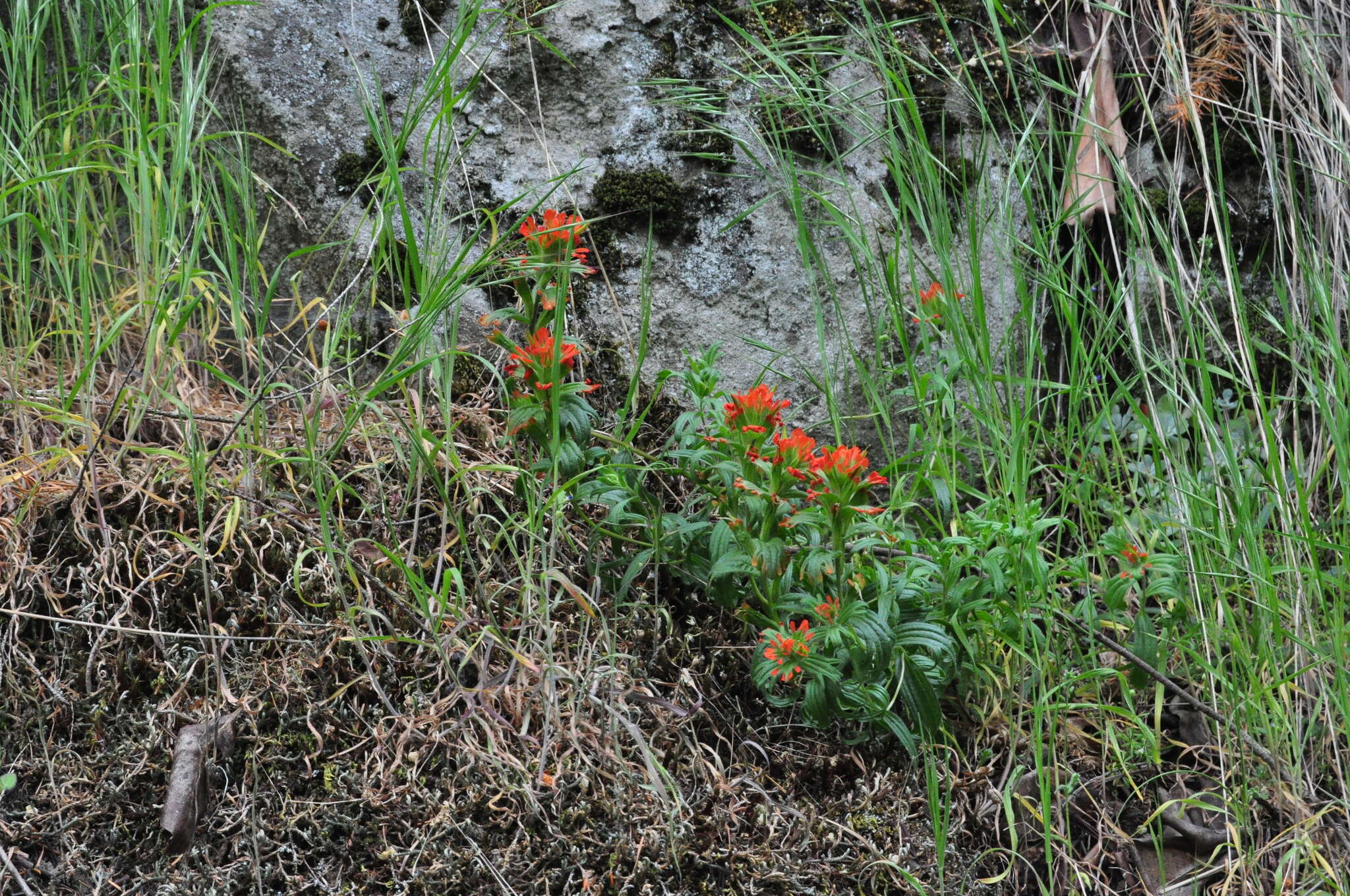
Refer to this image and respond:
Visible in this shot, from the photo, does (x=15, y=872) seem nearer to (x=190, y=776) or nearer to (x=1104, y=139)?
(x=190, y=776)

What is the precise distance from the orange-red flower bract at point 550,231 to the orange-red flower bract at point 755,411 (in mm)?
376

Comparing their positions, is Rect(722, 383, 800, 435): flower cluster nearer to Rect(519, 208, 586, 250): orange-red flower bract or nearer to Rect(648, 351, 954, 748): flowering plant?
Rect(648, 351, 954, 748): flowering plant

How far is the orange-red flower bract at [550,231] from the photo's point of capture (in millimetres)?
1720

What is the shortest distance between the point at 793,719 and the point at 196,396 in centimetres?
120

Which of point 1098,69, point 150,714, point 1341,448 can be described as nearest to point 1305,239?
point 1098,69

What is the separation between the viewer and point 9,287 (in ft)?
6.53

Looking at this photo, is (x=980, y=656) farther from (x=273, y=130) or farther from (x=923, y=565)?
(x=273, y=130)

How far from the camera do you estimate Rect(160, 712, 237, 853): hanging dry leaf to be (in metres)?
1.44

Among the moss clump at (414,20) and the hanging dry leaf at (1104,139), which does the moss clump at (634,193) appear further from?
the hanging dry leaf at (1104,139)

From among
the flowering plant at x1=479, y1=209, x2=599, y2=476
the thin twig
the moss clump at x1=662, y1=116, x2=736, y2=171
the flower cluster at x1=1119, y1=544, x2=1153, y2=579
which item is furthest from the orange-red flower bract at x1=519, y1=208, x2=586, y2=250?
the thin twig

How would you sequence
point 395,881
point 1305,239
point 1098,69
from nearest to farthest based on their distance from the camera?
point 395,881 < point 1305,239 < point 1098,69

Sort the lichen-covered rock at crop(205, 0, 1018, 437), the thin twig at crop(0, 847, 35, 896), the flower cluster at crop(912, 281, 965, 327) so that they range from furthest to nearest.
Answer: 1. the lichen-covered rock at crop(205, 0, 1018, 437)
2. the flower cluster at crop(912, 281, 965, 327)
3. the thin twig at crop(0, 847, 35, 896)

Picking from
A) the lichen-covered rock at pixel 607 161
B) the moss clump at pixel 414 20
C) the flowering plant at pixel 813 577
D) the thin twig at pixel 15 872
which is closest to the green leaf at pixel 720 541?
the flowering plant at pixel 813 577

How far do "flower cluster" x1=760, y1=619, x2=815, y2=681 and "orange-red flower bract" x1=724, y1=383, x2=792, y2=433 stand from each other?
1.03 feet
